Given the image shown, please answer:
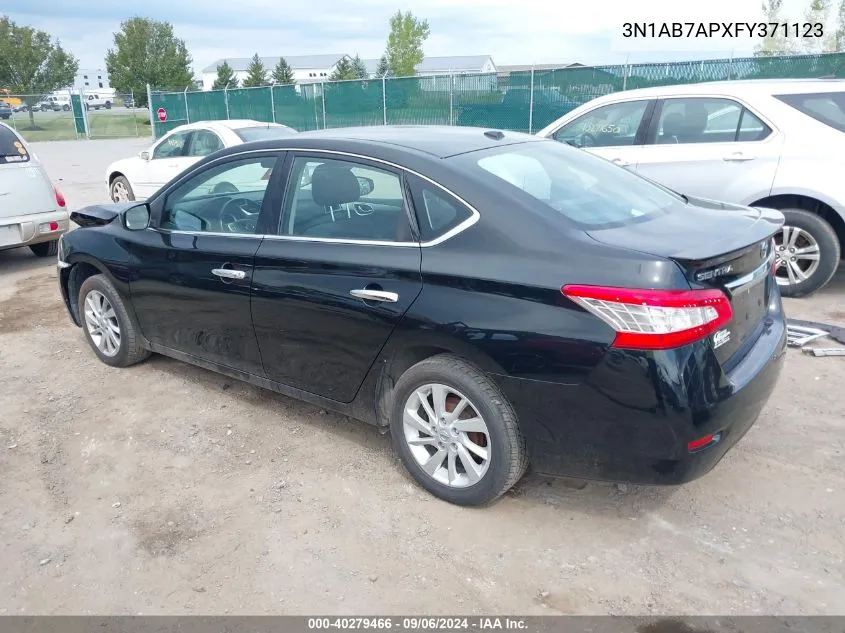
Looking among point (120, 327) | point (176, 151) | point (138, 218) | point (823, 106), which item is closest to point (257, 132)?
point (176, 151)

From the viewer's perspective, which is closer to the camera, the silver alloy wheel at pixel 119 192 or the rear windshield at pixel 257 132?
the rear windshield at pixel 257 132

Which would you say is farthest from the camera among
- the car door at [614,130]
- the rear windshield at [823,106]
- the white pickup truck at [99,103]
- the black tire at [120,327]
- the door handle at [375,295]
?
the white pickup truck at [99,103]

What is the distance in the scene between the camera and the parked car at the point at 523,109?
1595cm

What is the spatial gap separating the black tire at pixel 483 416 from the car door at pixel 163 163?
8.73m

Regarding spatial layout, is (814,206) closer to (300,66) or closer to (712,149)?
(712,149)

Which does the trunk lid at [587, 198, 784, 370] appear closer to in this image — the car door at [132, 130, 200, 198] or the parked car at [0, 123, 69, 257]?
the parked car at [0, 123, 69, 257]

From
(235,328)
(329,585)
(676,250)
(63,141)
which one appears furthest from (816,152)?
(63,141)

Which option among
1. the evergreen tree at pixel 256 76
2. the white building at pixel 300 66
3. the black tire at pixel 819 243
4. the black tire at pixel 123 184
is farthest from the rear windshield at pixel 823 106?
the white building at pixel 300 66

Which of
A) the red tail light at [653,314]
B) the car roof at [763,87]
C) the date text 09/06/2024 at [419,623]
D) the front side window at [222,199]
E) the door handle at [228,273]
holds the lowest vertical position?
the date text 09/06/2024 at [419,623]

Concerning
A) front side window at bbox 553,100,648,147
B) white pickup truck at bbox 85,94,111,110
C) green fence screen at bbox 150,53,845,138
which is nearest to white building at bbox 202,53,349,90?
white pickup truck at bbox 85,94,111,110

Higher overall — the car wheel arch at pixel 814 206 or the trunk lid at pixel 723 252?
the trunk lid at pixel 723 252

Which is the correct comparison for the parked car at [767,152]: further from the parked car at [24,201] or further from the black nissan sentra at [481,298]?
the parked car at [24,201]

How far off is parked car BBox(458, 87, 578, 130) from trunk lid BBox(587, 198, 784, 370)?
13354 mm

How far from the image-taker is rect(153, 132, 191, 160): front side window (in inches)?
433
